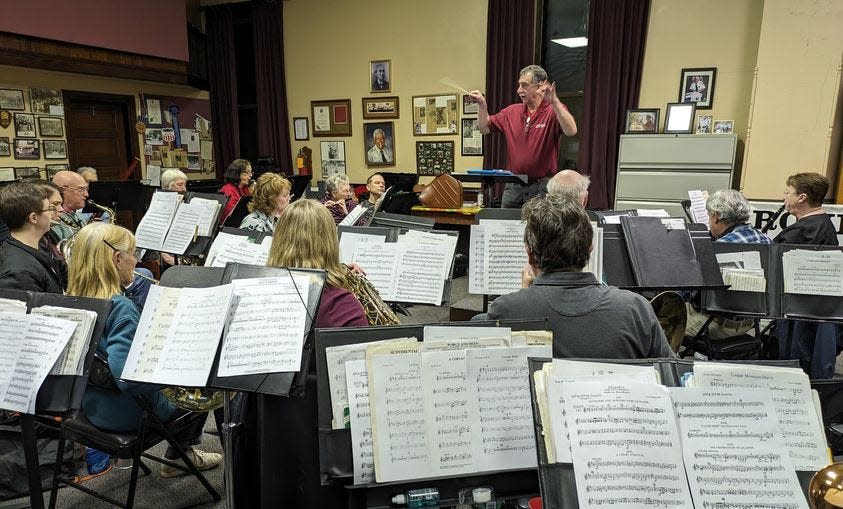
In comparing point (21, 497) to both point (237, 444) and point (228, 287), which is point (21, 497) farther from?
point (228, 287)

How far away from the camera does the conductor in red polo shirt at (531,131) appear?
3.79 metres

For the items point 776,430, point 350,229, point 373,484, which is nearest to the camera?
point 776,430

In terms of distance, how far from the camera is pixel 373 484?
1.37 m

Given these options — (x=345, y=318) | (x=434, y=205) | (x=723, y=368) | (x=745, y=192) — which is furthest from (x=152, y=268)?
(x=745, y=192)

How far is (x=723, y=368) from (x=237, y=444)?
151cm

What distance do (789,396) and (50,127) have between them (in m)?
7.70

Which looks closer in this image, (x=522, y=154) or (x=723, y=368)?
(x=723, y=368)

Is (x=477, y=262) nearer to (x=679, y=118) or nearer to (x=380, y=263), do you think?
(x=380, y=263)

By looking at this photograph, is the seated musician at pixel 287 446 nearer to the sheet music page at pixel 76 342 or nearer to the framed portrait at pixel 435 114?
the sheet music page at pixel 76 342

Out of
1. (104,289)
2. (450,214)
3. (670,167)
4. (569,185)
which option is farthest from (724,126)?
(104,289)

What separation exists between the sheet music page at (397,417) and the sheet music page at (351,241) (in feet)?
4.96

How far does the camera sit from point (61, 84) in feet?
21.4

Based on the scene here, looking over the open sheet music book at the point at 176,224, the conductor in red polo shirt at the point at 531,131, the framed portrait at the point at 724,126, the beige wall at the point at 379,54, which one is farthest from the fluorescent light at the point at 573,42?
the open sheet music book at the point at 176,224

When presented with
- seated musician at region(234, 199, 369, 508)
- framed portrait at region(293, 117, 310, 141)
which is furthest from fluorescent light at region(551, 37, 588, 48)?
seated musician at region(234, 199, 369, 508)
